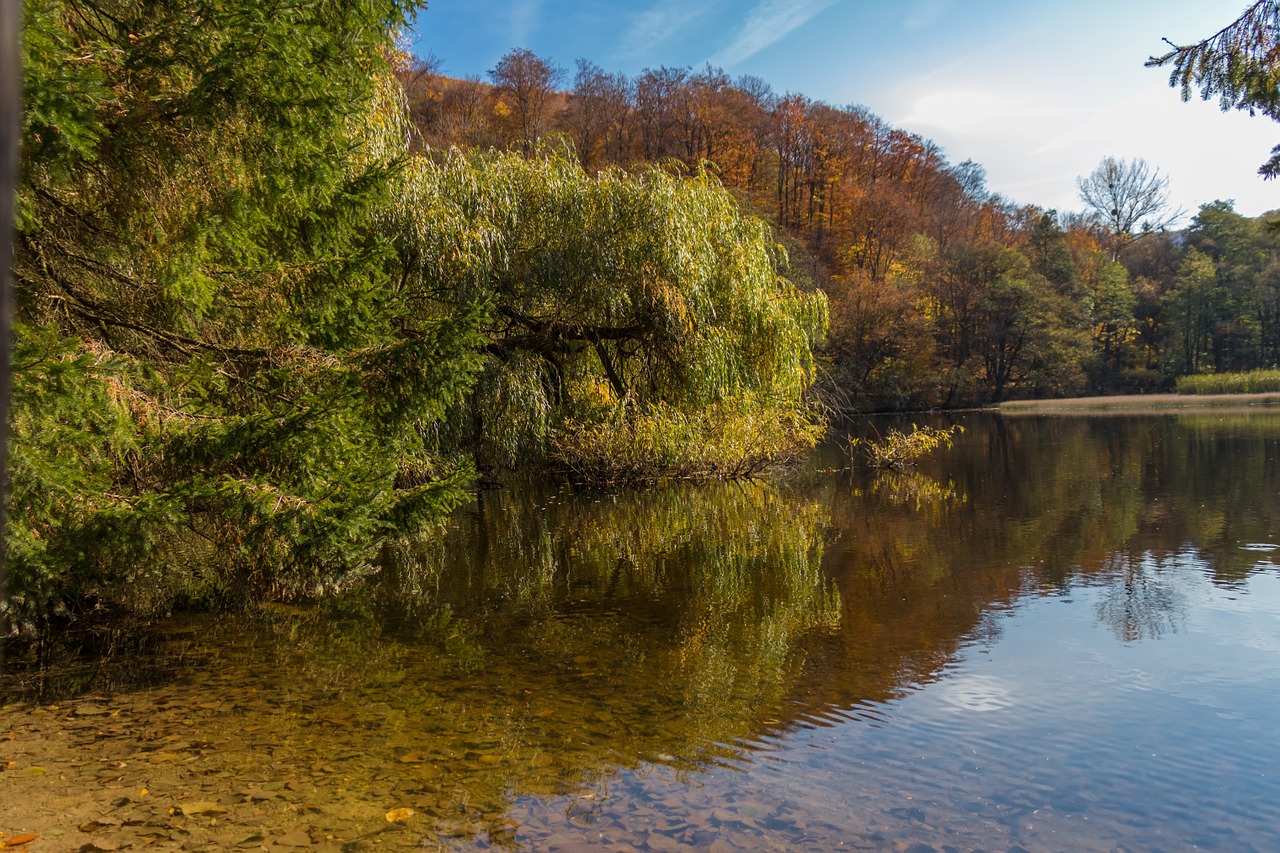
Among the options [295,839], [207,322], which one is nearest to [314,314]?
[207,322]

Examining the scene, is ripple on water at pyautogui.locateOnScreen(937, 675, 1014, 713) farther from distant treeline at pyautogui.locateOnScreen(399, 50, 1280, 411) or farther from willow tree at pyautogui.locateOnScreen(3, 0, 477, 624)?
distant treeline at pyautogui.locateOnScreen(399, 50, 1280, 411)

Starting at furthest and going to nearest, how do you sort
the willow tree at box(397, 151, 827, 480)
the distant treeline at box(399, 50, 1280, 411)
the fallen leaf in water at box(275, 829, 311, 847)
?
the distant treeline at box(399, 50, 1280, 411) < the willow tree at box(397, 151, 827, 480) < the fallen leaf in water at box(275, 829, 311, 847)

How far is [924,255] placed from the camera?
163 ft

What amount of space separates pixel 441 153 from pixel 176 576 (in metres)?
9.84

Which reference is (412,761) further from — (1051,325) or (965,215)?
(965,215)

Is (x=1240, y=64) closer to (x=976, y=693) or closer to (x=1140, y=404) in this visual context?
(x=976, y=693)

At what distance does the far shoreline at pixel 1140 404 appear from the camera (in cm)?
4122

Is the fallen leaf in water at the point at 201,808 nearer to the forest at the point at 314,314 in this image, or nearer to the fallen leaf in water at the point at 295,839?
the fallen leaf in water at the point at 295,839

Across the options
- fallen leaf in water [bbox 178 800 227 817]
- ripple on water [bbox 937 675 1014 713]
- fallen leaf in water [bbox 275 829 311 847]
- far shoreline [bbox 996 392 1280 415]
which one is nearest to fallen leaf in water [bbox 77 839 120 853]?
fallen leaf in water [bbox 178 800 227 817]

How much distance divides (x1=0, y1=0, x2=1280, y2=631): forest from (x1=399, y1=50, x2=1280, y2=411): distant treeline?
11.7 meters

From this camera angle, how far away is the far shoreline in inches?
1623

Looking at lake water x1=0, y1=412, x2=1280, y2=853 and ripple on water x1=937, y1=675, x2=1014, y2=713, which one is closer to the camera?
lake water x1=0, y1=412, x2=1280, y2=853

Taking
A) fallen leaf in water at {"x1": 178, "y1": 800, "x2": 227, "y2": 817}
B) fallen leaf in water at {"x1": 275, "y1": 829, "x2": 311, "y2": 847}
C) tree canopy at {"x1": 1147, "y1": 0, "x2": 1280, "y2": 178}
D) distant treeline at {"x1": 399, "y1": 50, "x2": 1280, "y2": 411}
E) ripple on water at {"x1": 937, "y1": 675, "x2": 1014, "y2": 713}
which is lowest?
ripple on water at {"x1": 937, "y1": 675, "x2": 1014, "y2": 713}

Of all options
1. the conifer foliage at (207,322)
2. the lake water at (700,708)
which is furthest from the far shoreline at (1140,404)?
the conifer foliage at (207,322)
